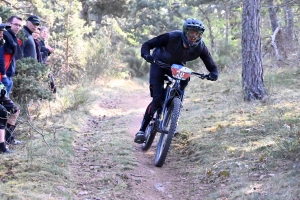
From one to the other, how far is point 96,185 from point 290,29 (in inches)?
464

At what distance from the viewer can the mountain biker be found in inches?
198

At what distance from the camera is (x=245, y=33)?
8.27 metres

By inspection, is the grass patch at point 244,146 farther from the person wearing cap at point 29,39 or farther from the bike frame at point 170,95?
the person wearing cap at point 29,39

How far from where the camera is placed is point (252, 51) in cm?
823

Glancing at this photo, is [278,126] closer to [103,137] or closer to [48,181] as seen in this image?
[103,137]

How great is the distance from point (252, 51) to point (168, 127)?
12.6 ft

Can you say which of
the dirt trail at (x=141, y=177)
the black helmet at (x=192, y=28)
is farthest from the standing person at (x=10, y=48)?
the black helmet at (x=192, y=28)

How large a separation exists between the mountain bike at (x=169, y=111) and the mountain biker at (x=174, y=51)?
12cm

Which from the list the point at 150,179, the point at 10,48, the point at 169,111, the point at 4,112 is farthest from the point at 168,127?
the point at 10,48

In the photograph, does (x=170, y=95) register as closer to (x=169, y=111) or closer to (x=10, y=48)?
(x=169, y=111)

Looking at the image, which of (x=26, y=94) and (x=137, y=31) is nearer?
(x=26, y=94)

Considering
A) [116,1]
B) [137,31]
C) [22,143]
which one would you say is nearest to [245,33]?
[22,143]

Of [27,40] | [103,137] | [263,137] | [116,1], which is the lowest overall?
[103,137]

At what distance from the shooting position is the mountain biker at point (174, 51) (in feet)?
16.5
